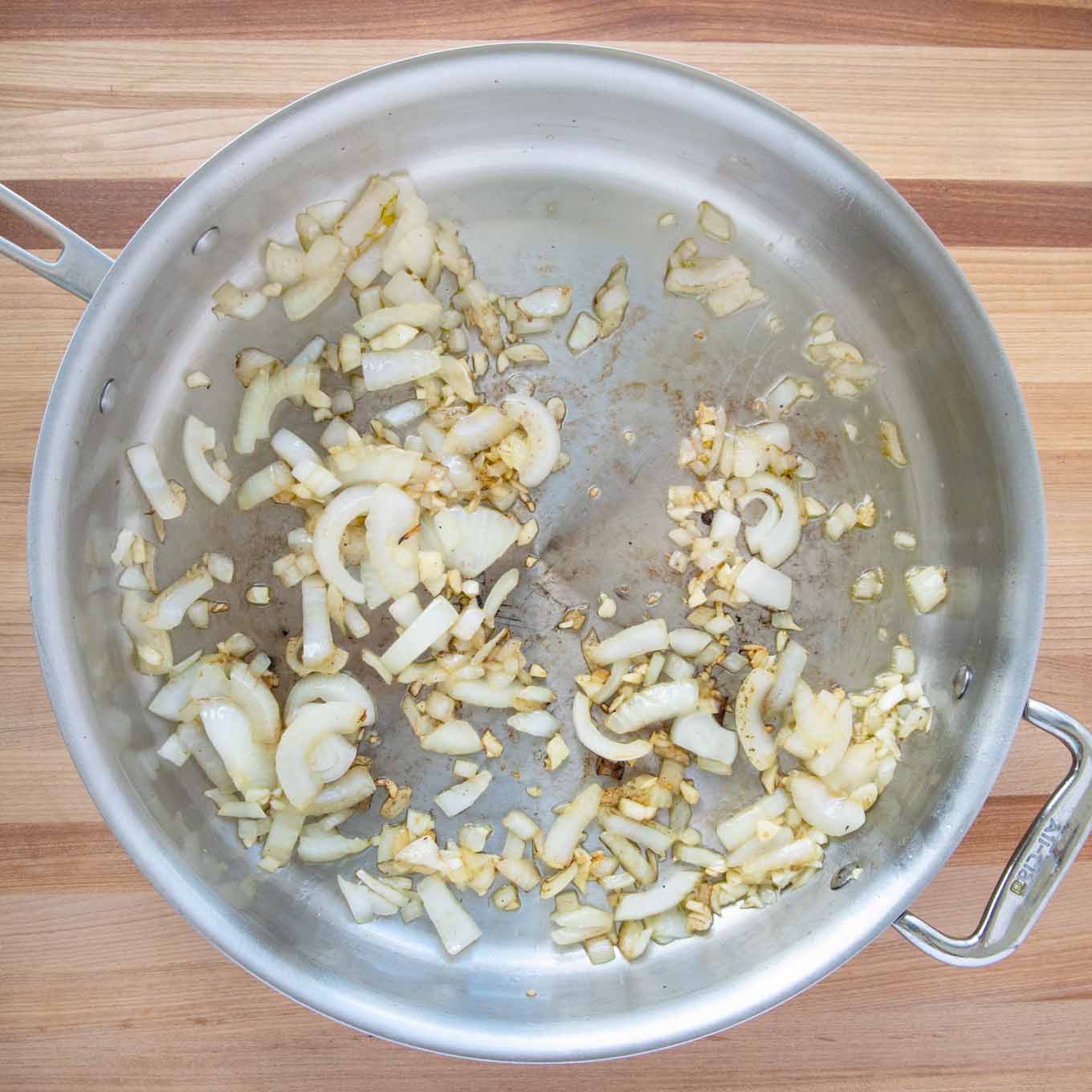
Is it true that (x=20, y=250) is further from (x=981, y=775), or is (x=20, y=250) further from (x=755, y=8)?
(x=981, y=775)

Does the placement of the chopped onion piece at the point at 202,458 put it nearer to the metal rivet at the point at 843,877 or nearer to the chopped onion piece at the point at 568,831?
the chopped onion piece at the point at 568,831

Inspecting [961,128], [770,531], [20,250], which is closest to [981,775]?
[770,531]

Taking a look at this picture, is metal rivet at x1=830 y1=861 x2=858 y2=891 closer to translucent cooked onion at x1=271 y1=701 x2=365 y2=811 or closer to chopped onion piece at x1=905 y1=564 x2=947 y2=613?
chopped onion piece at x1=905 y1=564 x2=947 y2=613

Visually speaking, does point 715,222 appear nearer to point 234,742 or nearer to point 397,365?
point 397,365

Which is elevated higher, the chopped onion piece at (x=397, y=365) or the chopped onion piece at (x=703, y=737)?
the chopped onion piece at (x=397, y=365)

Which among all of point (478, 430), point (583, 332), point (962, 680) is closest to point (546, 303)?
point (583, 332)

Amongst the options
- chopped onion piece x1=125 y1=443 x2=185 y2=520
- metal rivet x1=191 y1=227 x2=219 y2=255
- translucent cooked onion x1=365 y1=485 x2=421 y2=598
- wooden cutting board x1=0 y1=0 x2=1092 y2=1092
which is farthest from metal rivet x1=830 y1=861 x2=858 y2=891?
metal rivet x1=191 y1=227 x2=219 y2=255

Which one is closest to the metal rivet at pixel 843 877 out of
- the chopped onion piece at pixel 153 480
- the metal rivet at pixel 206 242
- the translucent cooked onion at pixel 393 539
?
the translucent cooked onion at pixel 393 539
